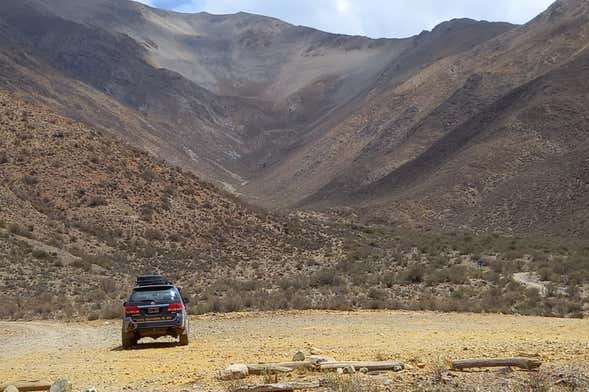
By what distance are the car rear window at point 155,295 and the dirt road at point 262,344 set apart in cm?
113

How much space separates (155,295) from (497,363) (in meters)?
9.50

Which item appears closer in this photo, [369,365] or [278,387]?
[278,387]

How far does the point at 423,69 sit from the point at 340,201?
43.5 metres

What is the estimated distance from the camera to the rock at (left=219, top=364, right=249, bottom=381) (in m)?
11.8

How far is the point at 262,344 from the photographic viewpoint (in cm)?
1725

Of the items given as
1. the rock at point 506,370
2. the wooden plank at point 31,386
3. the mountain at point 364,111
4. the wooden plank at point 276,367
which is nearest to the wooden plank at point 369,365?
the wooden plank at point 276,367

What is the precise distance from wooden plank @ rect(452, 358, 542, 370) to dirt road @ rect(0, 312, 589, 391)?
46 centimetres

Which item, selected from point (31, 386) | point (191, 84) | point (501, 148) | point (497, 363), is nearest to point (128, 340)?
point (31, 386)

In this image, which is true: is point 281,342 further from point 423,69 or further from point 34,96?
point 423,69

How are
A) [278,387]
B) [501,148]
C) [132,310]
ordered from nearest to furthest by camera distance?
1. [278,387]
2. [132,310]
3. [501,148]

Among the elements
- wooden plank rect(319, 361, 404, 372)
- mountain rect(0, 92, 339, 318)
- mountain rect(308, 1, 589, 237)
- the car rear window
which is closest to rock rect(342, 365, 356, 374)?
wooden plank rect(319, 361, 404, 372)

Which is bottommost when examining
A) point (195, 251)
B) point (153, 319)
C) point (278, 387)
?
point (278, 387)

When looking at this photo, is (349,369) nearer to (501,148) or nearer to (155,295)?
(155,295)

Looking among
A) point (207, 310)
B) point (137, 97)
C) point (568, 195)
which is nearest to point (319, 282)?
point (207, 310)
